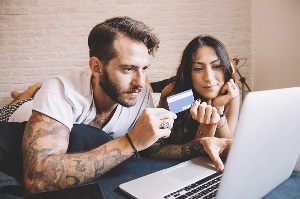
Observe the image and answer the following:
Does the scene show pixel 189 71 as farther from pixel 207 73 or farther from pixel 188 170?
pixel 188 170

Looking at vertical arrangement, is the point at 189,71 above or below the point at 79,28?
below

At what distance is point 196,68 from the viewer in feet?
4.77

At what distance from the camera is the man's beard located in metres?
1.17

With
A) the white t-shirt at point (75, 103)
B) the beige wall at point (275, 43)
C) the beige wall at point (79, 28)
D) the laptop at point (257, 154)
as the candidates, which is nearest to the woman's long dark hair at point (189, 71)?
the white t-shirt at point (75, 103)

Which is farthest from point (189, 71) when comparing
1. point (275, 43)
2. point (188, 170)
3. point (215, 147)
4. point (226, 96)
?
point (275, 43)

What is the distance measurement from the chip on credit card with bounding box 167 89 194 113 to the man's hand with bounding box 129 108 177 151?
9 centimetres

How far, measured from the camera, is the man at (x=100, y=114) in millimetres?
847

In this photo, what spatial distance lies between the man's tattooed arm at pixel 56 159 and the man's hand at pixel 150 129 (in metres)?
0.04

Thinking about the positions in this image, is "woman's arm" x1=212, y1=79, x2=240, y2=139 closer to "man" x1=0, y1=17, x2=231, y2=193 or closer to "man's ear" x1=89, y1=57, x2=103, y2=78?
"man" x1=0, y1=17, x2=231, y2=193

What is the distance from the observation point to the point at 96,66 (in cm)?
125

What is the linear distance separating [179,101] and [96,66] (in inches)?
17.8

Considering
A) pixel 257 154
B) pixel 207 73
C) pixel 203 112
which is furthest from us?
pixel 207 73

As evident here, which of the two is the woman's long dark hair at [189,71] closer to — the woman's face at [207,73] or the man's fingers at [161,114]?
the woman's face at [207,73]

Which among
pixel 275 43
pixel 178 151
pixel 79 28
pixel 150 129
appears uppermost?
pixel 79 28
